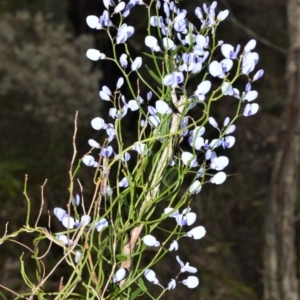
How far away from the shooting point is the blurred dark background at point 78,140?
1.91 metres

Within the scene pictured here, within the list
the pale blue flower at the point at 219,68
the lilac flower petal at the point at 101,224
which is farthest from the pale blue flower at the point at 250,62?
the lilac flower petal at the point at 101,224

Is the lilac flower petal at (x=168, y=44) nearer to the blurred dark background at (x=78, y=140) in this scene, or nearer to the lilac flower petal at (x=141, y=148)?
the lilac flower petal at (x=141, y=148)

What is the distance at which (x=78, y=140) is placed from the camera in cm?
208

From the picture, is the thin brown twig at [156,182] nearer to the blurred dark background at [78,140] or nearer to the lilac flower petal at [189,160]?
the lilac flower petal at [189,160]

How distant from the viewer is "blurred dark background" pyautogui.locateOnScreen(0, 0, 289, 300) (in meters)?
1.91

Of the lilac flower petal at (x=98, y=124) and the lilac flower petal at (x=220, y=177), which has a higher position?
the lilac flower petal at (x=98, y=124)

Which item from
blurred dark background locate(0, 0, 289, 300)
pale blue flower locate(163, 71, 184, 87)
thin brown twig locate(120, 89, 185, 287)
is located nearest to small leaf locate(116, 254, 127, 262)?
thin brown twig locate(120, 89, 185, 287)

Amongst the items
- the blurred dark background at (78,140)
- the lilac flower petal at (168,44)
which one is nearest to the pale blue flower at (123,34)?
the lilac flower petal at (168,44)

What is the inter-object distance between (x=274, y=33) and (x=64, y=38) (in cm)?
96

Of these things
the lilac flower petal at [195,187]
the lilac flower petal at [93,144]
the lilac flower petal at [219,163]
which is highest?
the lilac flower petal at [93,144]

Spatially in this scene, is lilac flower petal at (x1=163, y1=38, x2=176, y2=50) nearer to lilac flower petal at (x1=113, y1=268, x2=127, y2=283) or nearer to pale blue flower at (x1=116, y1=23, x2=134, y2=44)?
pale blue flower at (x1=116, y1=23, x2=134, y2=44)

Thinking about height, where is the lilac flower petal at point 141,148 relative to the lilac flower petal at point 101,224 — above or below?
above

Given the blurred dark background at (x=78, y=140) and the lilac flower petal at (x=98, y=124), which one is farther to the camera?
the blurred dark background at (x=78, y=140)

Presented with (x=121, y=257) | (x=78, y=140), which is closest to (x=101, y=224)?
(x=121, y=257)
